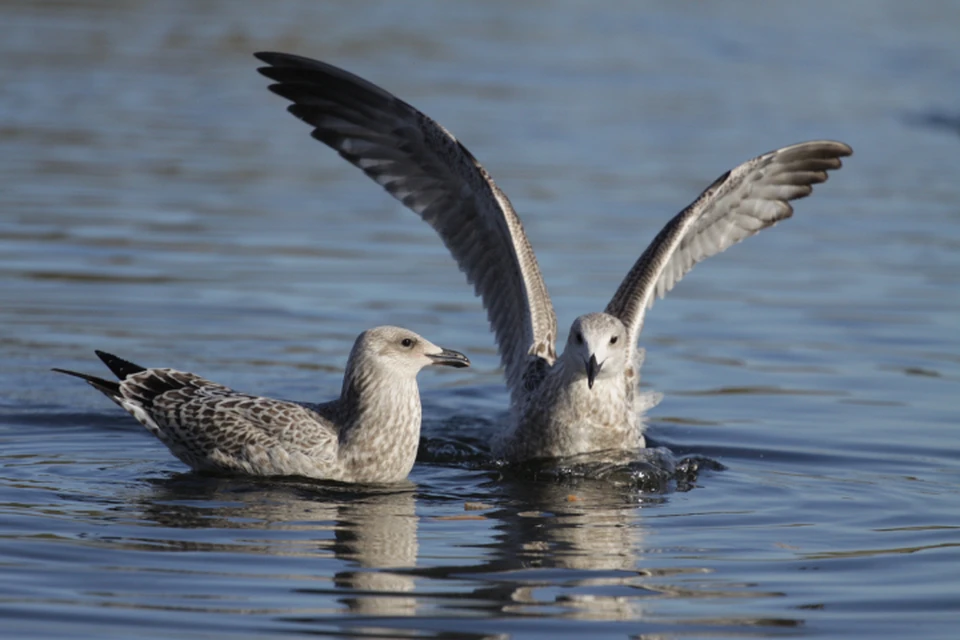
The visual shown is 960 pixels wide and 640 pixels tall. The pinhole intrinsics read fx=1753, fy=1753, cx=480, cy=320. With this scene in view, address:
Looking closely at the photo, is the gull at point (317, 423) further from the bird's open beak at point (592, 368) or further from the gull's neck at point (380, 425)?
the bird's open beak at point (592, 368)

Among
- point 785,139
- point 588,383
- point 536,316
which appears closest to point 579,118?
point 785,139

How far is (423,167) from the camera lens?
10.8 meters

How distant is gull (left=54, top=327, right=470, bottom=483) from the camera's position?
837 cm

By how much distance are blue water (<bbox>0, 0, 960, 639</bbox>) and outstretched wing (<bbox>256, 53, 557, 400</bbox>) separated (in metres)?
0.68

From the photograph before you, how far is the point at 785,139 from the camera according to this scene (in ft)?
61.1

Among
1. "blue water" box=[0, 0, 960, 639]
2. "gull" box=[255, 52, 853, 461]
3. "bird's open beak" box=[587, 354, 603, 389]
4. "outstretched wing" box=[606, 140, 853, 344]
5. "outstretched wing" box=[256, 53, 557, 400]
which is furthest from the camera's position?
"outstretched wing" box=[606, 140, 853, 344]

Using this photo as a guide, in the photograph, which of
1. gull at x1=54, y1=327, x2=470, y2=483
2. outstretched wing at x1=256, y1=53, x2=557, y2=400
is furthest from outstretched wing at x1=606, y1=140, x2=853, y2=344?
gull at x1=54, y1=327, x2=470, y2=483

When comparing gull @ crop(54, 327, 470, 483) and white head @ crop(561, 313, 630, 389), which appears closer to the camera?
gull @ crop(54, 327, 470, 483)

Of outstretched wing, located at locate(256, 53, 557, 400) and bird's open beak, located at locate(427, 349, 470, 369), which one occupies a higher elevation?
outstretched wing, located at locate(256, 53, 557, 400)

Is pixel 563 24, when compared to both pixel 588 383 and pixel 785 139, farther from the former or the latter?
pixel 588 383

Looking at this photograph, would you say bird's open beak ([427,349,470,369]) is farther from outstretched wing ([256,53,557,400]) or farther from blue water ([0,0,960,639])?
outstretched wing ([256,53,557,400])

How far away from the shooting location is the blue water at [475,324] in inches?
255

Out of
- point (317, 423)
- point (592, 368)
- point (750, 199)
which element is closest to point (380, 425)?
point (317, 423)

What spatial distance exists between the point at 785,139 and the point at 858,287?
5452 millimetres
